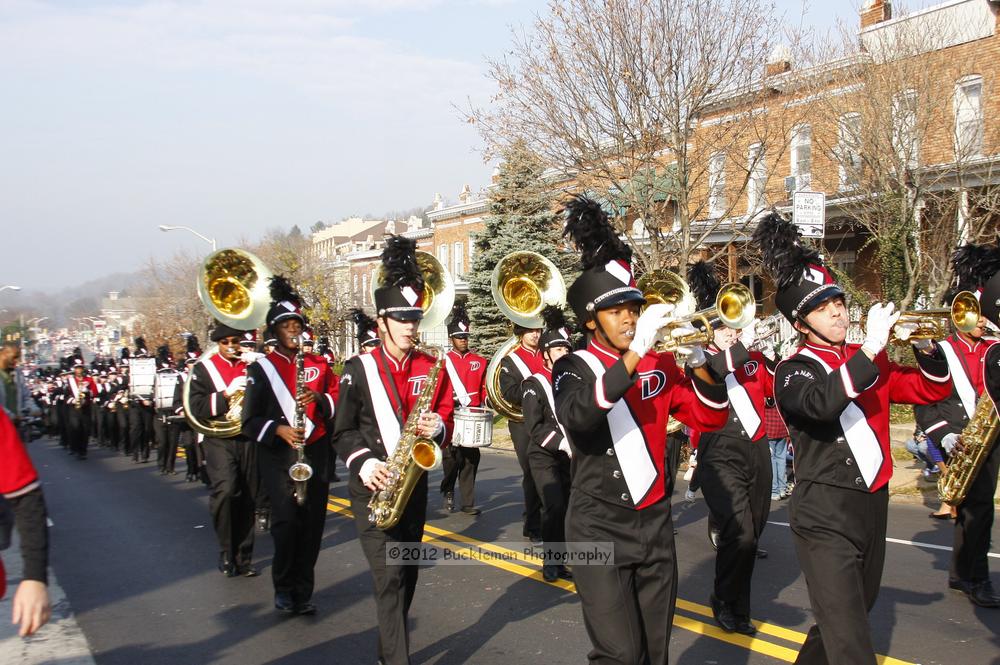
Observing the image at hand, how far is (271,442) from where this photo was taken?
7199 mm

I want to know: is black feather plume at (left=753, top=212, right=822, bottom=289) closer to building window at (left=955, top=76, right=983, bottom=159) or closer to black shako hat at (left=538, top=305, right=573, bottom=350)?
black shako hat at (left=538, top=305, right=573, bottom=350)

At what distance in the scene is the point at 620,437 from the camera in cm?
423

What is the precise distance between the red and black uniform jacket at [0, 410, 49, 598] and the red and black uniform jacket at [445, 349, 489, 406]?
8.29m

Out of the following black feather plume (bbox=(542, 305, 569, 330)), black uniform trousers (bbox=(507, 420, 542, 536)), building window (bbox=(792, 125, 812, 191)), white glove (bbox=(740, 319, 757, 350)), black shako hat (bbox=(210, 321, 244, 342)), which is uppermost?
building window (bbox=(792, 125, 812, 191))

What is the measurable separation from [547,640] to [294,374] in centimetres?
293

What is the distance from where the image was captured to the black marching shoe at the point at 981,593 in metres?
6.55

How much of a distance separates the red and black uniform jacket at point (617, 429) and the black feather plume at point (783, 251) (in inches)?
29.4

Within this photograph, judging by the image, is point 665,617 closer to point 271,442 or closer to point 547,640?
point 547,640

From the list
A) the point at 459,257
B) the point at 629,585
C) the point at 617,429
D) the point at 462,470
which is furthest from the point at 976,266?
the point at 459,257

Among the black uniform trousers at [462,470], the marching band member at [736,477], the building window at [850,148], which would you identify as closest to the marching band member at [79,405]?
the black uniform trousers at [462,470]

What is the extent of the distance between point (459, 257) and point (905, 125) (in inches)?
1190

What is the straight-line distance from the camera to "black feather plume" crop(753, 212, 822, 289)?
476 centimetres

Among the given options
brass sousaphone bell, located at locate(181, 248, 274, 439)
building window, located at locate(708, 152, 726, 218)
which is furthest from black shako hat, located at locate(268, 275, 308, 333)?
building window, located at locate(708, 152, 726, 218)

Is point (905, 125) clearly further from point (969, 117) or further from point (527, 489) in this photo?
point (527, 489)
